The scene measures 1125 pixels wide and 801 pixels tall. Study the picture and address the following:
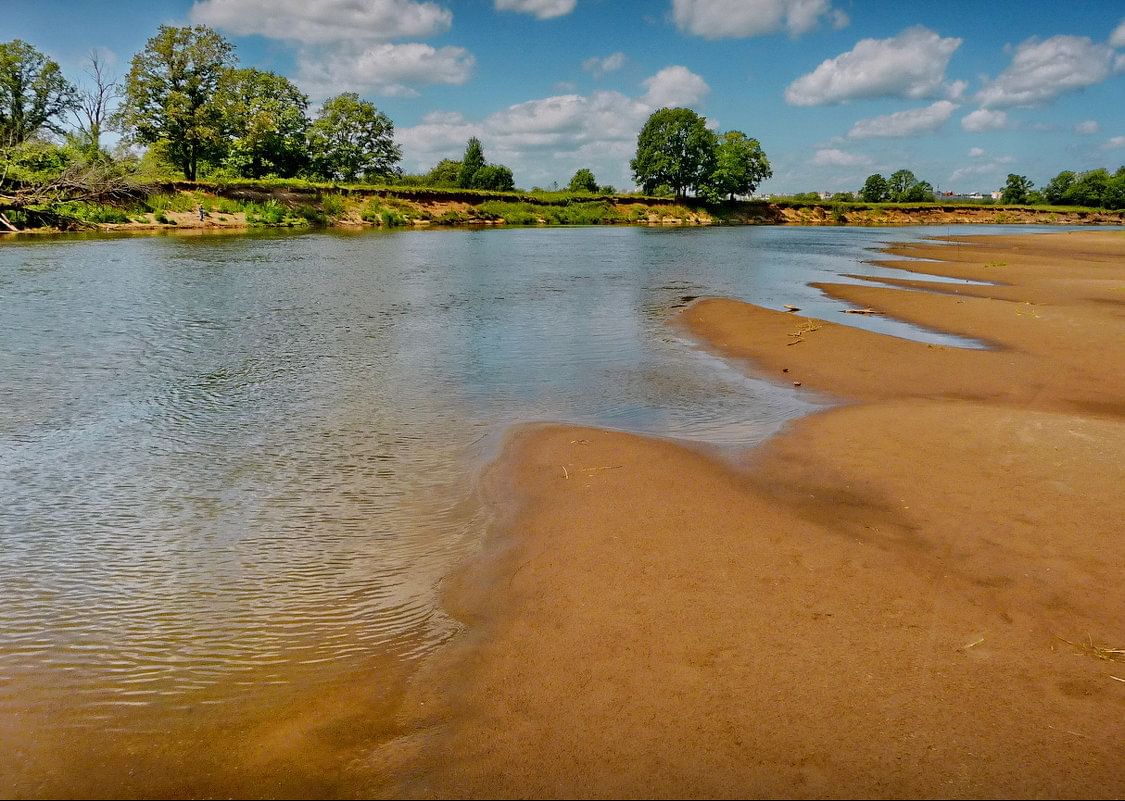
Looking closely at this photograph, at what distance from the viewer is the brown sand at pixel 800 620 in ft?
9.86

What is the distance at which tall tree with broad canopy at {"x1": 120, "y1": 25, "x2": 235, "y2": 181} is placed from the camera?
54.8 m

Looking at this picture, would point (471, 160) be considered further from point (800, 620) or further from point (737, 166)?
point (800, 620)

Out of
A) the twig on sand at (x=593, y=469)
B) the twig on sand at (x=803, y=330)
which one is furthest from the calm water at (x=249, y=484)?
the twig on sand at (x=803, y=330)

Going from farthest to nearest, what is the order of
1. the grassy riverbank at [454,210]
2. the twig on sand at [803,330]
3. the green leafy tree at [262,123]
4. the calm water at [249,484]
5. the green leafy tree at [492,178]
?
1. the green leafy tree at [492,178]
2. the green leafy tree at [262,123]
3. the grassy riverbank at [454,210]
4. the twig on sand at [803,330]
5. the calm water at [249,484]

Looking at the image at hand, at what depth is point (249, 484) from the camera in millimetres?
6305

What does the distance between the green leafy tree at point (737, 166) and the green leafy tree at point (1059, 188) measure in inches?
2301

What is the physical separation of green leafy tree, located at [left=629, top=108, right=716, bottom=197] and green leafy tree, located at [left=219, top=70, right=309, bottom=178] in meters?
45.3

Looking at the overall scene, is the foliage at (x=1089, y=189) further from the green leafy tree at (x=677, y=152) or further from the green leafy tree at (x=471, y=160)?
the green leafy tree at (x=471, y=160)

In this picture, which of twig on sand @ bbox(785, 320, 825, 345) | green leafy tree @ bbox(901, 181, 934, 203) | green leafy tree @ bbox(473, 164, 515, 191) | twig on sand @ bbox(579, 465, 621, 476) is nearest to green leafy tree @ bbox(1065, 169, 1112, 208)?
green leafy tree @ bbox(901, 181, 934, 203)

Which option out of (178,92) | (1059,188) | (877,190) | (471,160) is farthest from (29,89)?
(1059,188)

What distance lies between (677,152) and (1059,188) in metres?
75.3

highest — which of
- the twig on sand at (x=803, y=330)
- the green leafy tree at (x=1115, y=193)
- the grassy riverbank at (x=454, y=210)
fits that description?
the green leafy tree at (x=1115, y=193)

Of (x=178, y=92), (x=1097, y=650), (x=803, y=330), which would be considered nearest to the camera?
(x=1097, y=650)

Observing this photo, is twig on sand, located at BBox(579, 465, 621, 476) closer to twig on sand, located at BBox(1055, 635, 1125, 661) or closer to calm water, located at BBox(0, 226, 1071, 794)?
calm water, located at BBox(0, 226, 1071, 794)
